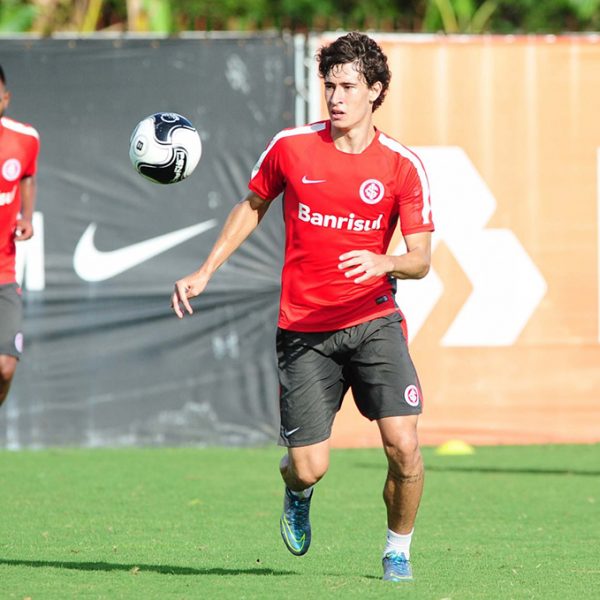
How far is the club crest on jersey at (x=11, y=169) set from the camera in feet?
31.4

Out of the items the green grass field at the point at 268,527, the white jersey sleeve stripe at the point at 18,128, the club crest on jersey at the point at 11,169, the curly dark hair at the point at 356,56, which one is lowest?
the green grass field at the point at 268,527

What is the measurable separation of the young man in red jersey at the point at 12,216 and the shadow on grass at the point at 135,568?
252 centimetres

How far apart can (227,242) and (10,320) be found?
10.5ft

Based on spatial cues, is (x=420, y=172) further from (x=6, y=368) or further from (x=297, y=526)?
(x=6, y=368)

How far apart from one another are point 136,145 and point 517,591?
286 centimetres

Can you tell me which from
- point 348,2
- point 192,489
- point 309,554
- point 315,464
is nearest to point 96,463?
point 192,489

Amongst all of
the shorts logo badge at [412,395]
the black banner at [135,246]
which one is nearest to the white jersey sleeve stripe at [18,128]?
the black banner at [135,246]

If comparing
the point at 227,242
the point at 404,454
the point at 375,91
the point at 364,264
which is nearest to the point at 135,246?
the point at 227,242

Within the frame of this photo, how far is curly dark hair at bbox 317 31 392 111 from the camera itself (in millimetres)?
6383

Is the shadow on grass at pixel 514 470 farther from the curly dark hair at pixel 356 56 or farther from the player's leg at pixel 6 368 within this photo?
the curly dark hair at pixel 356 56

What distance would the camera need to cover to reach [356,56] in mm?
6391

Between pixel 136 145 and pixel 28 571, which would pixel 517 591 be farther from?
pixel 136 145

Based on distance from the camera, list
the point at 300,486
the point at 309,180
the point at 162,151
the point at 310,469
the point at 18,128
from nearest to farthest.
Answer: the point at 309,180
the point at 310,469
the point at 300,486
the point at 162,151
the point at 18,128

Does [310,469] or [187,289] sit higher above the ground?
[187,289]
